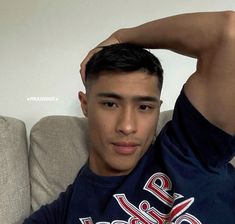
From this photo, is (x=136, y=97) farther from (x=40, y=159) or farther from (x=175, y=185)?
(x=40, y=159)

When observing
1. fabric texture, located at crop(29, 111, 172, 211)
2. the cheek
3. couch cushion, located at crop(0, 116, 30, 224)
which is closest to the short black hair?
the cheek

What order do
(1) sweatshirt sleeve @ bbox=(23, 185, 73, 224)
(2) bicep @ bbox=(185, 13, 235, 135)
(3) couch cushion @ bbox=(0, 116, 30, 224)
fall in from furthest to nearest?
1. (3) couch cushion @ bbox=(0, 116, 30, 224)
2. (1) sweatshirt sleeve @ bbox=(23, 185, 73, 224)
3. (2) bicep @ bbox=(185, 13, 235, 135)

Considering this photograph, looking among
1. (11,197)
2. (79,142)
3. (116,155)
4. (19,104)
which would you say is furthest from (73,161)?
(19,104)

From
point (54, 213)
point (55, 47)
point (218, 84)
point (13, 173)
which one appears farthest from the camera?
point (55, 47)

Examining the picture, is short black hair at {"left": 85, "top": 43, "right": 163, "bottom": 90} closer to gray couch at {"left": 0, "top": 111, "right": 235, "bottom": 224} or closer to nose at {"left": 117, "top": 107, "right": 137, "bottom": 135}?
nose at {"left": 117, "top": 107, "right": 137, "bottom": 135}

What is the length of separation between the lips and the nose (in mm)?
33

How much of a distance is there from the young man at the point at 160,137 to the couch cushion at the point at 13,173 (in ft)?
0.52

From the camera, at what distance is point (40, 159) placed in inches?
52.4

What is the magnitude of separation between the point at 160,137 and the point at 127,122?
11 cm

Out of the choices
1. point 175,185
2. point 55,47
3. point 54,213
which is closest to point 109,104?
point 175,185

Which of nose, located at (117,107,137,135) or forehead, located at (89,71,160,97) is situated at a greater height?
forehead, located at (89,71,160,97)

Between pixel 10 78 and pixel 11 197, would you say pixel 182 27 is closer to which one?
pixel 11 197

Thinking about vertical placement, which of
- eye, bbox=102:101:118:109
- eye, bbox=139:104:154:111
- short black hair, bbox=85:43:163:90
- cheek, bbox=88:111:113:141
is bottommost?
cheek, bbox=88:111:113:141

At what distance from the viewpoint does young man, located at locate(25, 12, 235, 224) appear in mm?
868
